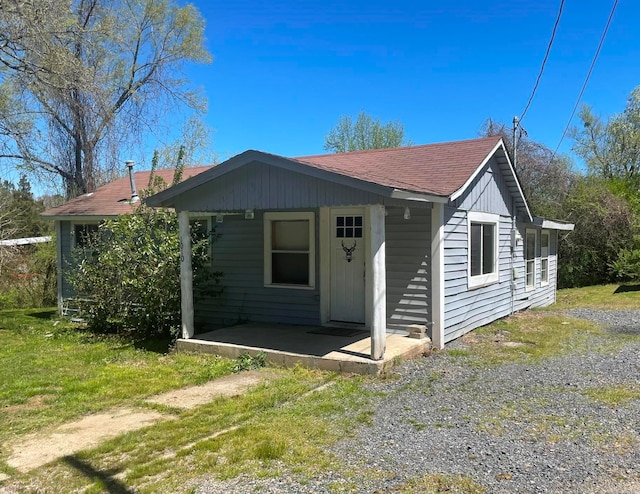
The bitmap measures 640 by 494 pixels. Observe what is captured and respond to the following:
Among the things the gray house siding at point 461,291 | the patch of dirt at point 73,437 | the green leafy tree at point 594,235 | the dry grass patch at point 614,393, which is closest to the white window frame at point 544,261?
the gray house siding at point 461,291

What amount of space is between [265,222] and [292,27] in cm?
989

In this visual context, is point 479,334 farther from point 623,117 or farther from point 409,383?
point 623,117

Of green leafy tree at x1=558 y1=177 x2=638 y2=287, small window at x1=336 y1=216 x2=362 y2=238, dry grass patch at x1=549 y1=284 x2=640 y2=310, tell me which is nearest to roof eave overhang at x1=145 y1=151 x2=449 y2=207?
small window at x1=336 y1=216 x2=362 y2=238

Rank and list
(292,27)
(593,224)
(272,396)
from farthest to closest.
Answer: (593,224) → (292,27) → (272,396)

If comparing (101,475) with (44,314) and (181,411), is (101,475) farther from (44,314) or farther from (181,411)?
(44,314)

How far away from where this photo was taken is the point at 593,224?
19.0m

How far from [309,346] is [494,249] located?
4808 millimetres

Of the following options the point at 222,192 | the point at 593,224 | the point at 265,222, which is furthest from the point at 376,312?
the point at 593,224

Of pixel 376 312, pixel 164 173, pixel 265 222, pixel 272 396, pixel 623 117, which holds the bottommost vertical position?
pixel 272 396

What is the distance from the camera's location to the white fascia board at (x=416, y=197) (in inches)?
256

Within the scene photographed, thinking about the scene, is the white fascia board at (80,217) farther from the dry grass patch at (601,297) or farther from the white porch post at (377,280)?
the dry grass patch at (601,297)

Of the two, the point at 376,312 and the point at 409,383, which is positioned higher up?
the point at 376,312

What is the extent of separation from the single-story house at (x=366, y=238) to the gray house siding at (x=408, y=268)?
17 millimetres

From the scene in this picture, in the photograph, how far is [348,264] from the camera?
30.0 ft
